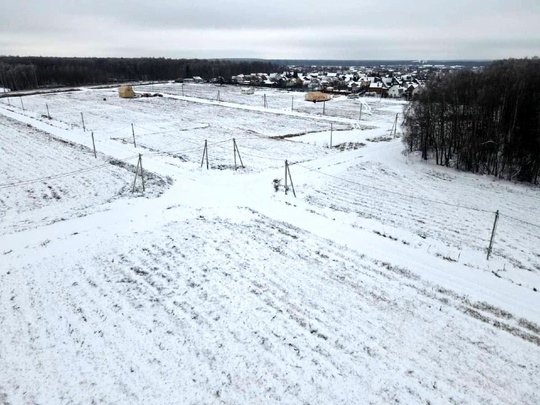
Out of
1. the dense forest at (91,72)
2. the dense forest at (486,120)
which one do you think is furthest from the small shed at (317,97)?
the dense forest at (91,72)

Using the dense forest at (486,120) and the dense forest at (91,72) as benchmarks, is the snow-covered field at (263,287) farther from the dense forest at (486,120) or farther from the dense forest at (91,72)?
the dense forest at (91,72)

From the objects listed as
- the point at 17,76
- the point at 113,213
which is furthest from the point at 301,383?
the point at 17,76

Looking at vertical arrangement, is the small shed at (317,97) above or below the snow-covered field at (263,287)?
above

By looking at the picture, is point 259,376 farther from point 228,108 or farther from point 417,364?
point 228,108

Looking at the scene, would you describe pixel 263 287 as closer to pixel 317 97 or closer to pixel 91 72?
pixel 317 97

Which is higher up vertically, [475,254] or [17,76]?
[17,76]

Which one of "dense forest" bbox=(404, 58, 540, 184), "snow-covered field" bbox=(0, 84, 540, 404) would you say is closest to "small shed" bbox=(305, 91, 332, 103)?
"dense forest" bbox=(404, 58, 540, 184)
